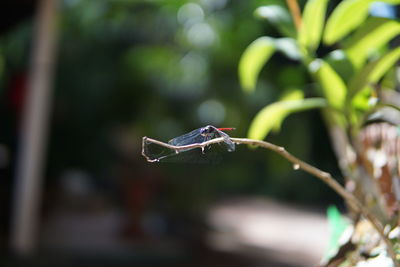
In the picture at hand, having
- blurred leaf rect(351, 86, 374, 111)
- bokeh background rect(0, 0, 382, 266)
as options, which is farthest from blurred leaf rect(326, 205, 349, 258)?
bokeh background rect(0, 0, 382, 266)

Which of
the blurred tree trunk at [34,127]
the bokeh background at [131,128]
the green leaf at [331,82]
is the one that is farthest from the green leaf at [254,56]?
the blurred tree trunk at [34,127]

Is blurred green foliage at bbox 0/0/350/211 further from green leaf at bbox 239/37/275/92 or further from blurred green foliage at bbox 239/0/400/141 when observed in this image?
blurred green foliage at bbox 239/0/400/141

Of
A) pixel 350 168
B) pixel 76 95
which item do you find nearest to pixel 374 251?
pixel 350 168

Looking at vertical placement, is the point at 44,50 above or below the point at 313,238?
above

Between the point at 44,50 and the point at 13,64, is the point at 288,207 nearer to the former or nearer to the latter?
the point at 13,64

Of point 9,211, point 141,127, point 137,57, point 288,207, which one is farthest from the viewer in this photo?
point 288,207

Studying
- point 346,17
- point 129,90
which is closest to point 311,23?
point 346,17
